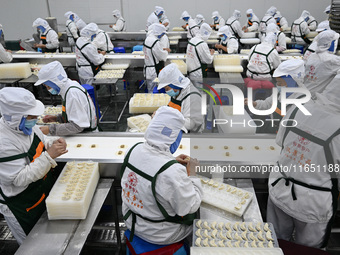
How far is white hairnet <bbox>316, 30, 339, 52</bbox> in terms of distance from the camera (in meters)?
4.59

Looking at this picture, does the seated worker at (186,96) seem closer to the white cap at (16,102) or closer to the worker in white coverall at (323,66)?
the white cap at (16,102)

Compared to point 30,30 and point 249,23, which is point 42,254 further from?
point 30,30

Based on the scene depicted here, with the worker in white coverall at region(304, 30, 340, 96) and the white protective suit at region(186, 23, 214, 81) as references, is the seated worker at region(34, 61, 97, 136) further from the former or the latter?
the worker in white coverall at region(304, 30, 340, 96)

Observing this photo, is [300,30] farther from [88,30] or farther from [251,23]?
[88,30]

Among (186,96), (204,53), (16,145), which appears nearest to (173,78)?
(186,96)

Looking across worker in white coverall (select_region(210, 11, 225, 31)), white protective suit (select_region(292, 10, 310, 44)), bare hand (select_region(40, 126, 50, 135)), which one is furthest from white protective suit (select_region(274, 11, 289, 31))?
bare hand (select_region(40, 126, 50, 135))

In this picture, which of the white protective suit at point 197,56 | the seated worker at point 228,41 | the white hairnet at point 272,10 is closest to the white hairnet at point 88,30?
the white protective suit at point 197,56

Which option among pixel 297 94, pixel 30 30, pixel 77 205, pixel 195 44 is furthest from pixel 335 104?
pixel 30 30

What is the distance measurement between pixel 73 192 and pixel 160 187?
860 mm

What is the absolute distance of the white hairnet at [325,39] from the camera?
15.0ft

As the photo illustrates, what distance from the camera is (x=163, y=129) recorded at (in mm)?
1787

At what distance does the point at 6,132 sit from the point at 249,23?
35.6ft

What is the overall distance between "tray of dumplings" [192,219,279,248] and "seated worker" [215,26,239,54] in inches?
230

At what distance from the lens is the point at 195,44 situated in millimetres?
5391
